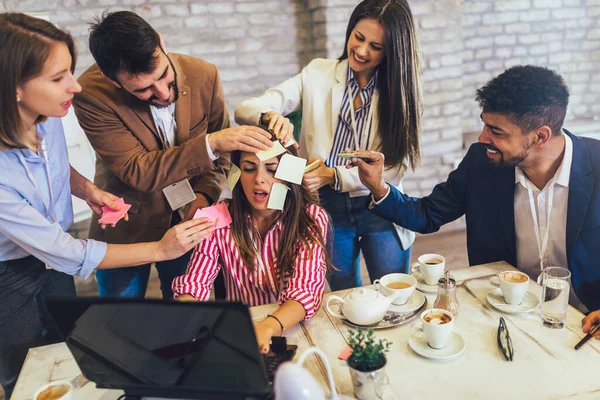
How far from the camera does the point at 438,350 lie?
50.1 inches

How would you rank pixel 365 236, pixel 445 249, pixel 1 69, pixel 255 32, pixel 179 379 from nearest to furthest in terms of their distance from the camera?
pixel 179 379, pixel 1 69, pixel 365 236, pixel 255 32, pixel 445 249

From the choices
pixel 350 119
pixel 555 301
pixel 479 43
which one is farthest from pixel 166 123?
pixel 479 43

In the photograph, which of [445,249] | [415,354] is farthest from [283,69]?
[415,354]

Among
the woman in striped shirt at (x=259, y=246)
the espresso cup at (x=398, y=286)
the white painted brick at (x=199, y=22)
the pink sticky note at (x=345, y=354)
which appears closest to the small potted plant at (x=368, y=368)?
the pink sticky note at (x=345, y=354)

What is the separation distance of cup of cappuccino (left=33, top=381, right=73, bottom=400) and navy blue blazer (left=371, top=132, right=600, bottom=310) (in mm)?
1164

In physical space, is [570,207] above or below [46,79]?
below

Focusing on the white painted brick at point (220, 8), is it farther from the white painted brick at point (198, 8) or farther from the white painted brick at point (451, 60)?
the white painted brick at point (451, 60)

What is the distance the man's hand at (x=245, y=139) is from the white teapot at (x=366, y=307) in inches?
22.3

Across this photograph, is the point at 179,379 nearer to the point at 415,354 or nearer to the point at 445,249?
the point at 415,354

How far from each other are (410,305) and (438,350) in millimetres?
218

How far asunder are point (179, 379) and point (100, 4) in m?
2.79

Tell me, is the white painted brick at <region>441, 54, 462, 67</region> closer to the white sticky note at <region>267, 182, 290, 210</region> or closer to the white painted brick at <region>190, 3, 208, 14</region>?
the white painted brick at <region>190, 3, 208, 14</region>

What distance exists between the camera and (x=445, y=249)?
12.3 ft

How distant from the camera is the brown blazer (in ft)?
5.72
